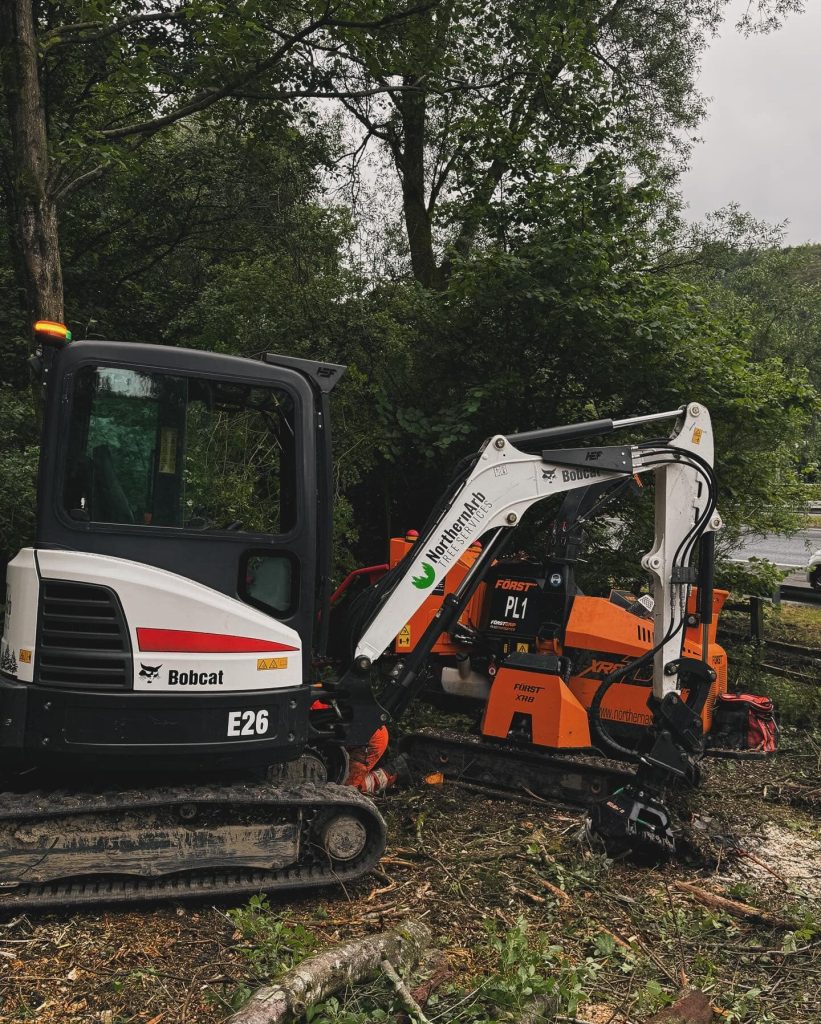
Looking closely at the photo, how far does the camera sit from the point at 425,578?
5398mm

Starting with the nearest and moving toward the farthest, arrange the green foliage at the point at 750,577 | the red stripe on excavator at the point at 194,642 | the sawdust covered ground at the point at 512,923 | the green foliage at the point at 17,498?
1. the sawdust covered ground at the point at 512,923
2. the red stripe on excavator at the point at 194,642
3. the green foliage at the point at 17,498
4. the green foliage at the point at 750,577

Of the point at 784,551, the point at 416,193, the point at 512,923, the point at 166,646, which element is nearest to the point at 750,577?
the point at 416,193

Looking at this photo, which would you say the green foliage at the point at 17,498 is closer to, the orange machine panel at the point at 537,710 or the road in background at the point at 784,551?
the orange machine panel at the point at 537,710

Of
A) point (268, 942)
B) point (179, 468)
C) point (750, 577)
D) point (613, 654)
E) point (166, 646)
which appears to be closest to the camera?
point (268, 942)

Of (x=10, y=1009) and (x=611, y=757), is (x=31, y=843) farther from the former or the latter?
(x=611, y=757)

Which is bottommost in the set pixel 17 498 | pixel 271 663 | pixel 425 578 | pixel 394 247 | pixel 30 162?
pixel 271 663

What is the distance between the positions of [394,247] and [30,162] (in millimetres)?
6552

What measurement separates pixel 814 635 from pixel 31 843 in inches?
458

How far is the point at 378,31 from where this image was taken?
29.9 ft

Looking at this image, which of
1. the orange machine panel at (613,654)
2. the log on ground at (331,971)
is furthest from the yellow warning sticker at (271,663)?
the orange machine panel at (613,654)

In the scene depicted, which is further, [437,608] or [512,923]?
[437,608]

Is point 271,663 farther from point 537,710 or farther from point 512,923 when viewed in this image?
point 537,710

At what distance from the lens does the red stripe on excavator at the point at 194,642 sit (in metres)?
4.31

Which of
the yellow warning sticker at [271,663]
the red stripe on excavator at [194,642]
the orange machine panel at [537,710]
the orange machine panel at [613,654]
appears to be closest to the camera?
the red stripe on excavator at [194,642]
